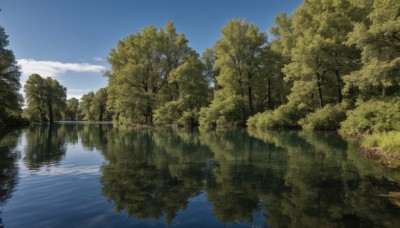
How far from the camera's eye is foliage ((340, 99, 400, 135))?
20.5 m

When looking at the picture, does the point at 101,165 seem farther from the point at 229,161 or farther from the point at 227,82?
the point at 227,82

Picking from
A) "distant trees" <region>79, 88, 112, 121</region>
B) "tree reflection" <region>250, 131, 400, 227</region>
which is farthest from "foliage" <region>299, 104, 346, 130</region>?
"distant trees" <region>79, 88, 112, 121</region>

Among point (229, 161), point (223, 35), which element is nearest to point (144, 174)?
point (229, 161)

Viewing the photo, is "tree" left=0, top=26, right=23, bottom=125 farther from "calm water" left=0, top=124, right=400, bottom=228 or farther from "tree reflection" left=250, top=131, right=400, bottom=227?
"tree reflection" left=250, top=131, right=400, bottom=227

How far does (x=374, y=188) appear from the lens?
9.58 m

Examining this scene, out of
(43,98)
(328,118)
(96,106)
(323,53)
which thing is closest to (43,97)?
(43,98)

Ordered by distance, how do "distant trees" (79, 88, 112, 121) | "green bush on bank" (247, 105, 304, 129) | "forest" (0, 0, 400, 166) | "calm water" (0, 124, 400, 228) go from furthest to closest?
"distant trees" (79, 88, 112, 121) < "green bush on bank" (247, 105, 304, 129) < "forest" (0, 0, 400, 166) < "calm water" (0, 124, 400, 228)

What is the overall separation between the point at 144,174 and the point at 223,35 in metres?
41.1

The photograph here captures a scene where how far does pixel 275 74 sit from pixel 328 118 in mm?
19805

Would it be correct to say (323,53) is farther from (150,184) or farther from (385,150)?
(150,184)

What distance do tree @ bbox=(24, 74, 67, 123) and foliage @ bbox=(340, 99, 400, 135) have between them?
8985 centimetres

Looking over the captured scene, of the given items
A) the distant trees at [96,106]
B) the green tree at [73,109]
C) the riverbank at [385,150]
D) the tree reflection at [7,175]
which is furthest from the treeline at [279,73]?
the green tree at [73,109]

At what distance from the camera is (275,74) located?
51969 mm

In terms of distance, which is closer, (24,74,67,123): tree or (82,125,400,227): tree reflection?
(82,125,400,227): tree reflection
